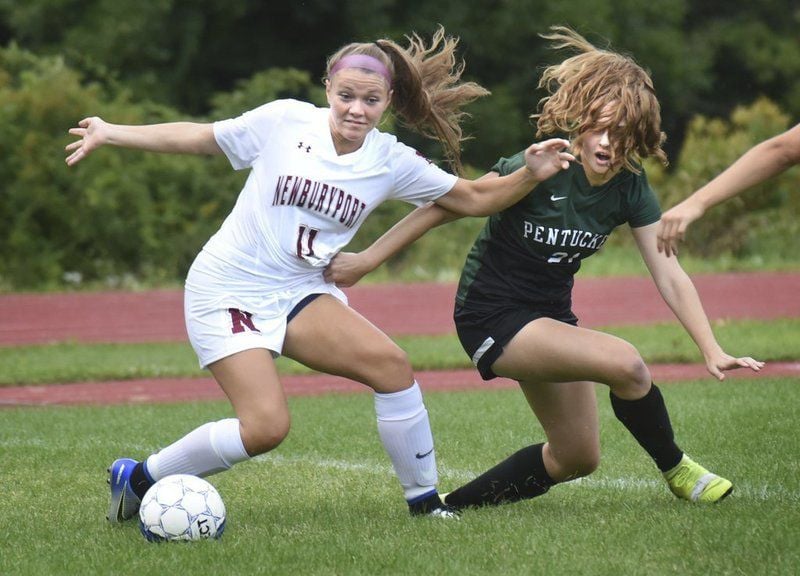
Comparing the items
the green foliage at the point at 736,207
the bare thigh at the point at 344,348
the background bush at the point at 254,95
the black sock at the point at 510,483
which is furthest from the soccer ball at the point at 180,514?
the green foliage at the point at 736,207

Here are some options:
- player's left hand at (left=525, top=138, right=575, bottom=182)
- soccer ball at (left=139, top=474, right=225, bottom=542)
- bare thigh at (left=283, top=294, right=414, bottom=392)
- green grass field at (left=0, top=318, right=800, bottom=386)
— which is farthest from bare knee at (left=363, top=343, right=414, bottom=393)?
green grass field at (left=0, top=318, right=800, bottom=386)

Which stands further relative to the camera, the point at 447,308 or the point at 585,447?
the point at 447,308

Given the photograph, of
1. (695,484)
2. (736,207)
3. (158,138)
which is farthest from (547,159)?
(736,207)

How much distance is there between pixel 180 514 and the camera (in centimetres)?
532

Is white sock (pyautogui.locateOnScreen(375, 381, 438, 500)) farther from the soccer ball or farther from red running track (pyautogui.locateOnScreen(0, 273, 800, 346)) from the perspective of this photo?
red running track (pyautogui.locateOnScreen(0, 273, 800, 346))

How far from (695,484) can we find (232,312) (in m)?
2.09

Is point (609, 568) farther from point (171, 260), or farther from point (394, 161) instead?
point (171, 260)

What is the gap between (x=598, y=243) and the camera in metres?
5.67

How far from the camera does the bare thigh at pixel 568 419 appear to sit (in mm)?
5789

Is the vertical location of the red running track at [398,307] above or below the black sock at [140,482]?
below

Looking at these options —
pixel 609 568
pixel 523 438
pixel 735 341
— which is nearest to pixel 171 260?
pixel 735 341

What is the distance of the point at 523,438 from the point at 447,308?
24.8 feet

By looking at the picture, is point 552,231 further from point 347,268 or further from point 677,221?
point 347,268

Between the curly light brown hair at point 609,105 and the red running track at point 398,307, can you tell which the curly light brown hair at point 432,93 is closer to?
the curly light brown hair at point 609,105
